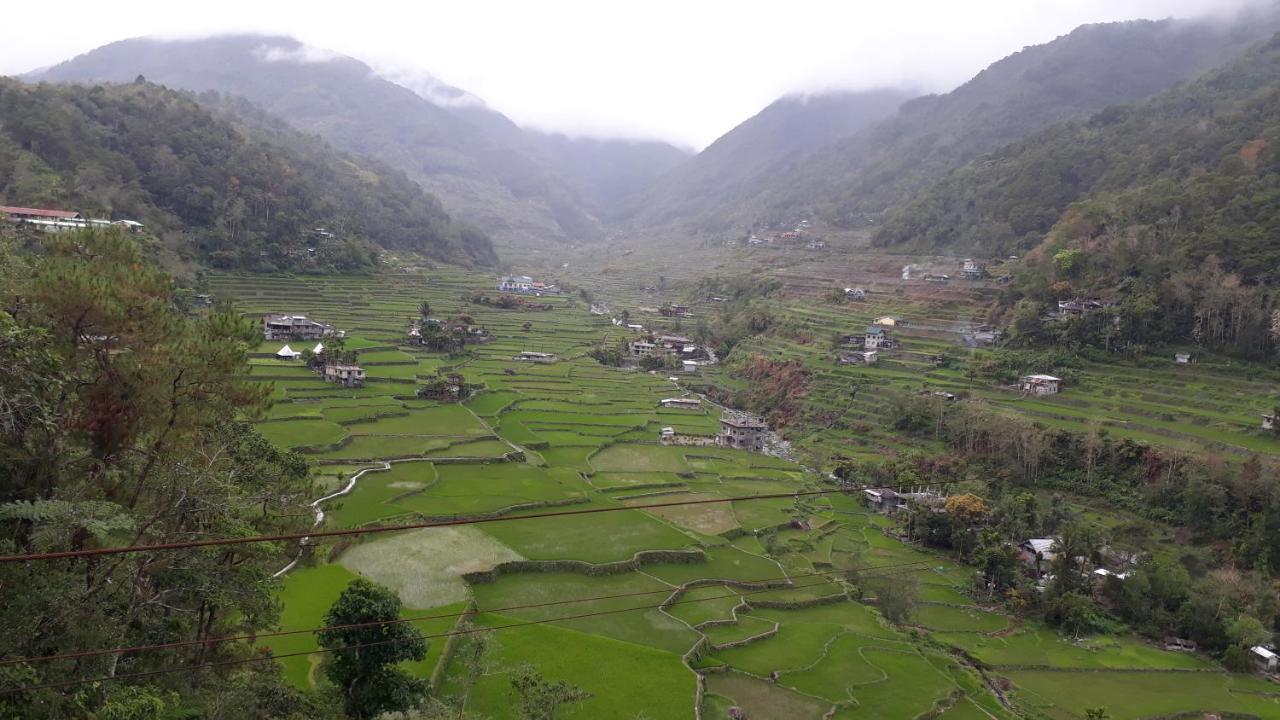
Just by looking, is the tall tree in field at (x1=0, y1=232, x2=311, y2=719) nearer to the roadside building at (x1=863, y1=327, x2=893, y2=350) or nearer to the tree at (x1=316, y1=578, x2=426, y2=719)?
the tree at (x1=316, y1=578, x2=426, y2=719)

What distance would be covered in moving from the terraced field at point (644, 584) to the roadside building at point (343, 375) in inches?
33.7

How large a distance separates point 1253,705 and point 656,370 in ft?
124

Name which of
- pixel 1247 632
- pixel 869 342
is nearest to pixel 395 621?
pixel 1247 632

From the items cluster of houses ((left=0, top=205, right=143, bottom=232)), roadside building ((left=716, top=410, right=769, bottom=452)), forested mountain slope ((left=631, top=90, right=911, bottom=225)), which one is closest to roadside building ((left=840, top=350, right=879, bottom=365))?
roadside building ((left=716, top=410, right=769, bottom=452))

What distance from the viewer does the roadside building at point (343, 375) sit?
1356 inches

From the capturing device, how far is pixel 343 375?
34562mm

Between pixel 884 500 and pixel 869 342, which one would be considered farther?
pixel 869 342

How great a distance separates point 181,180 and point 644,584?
49.9 meters

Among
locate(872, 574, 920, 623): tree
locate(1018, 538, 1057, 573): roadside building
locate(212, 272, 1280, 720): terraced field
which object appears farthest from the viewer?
locate(1018, 538, 1057, 573): roadside building

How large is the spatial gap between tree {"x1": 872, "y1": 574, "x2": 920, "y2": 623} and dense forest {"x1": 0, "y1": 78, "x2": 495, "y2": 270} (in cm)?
4373

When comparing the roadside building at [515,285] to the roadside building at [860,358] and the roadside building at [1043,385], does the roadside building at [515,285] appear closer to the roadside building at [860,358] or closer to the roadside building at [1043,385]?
the roadside building at [860,358]

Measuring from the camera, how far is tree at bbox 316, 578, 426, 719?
38.8 feet

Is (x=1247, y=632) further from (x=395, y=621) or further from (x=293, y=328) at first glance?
(x=293, y=328)

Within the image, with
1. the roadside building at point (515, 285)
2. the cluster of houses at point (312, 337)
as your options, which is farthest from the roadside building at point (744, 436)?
the roadside building at point (515, 285)
